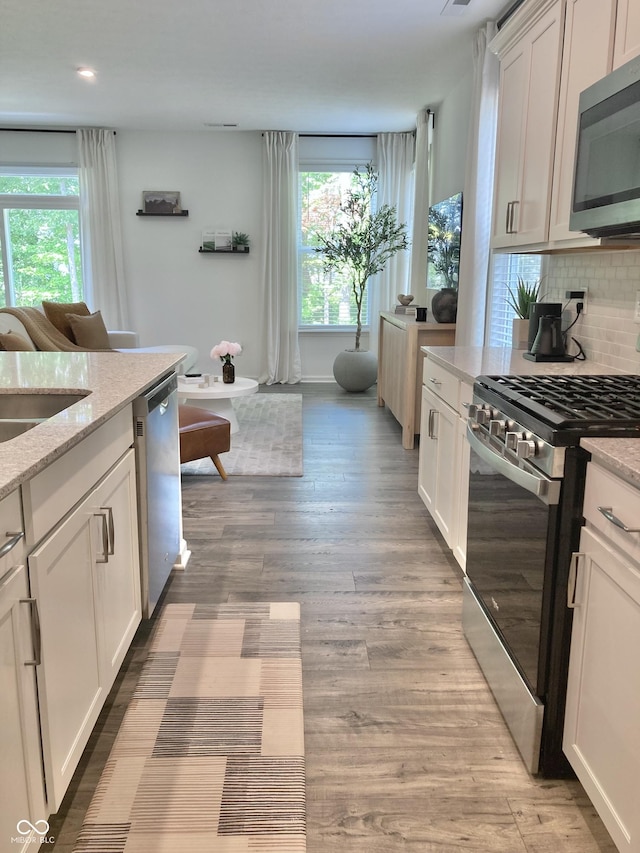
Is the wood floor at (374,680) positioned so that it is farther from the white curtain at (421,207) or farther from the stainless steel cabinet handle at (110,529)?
the white curtain at (421,207)

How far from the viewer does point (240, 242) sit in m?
7.53

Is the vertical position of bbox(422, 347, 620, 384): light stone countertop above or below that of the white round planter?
above

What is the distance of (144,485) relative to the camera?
216cm

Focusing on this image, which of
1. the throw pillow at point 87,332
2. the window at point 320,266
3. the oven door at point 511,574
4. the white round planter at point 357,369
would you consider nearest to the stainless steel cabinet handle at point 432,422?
the oven door at point 511,574

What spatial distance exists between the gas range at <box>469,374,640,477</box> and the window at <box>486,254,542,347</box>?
6.83ft

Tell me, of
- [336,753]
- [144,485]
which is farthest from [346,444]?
[336,753]

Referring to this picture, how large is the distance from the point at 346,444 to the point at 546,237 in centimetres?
269

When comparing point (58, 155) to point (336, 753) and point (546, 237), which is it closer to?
point (546, 237)

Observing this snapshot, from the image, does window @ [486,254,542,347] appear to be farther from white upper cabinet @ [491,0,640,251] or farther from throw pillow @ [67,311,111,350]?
throw pillow @ [67,311,111,350]

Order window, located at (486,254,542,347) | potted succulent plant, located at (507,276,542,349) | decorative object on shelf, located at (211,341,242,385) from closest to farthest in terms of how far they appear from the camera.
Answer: potted succulent plant, located at (507,276,542,349), window, located at (486,254,542,347), decorative object on shelf, located at (211,341,242,385)

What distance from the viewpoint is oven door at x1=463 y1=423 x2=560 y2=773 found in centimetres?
161

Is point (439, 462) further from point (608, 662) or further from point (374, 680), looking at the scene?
point (608, 662)

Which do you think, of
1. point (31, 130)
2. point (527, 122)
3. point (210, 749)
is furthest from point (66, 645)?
point (31, 130)

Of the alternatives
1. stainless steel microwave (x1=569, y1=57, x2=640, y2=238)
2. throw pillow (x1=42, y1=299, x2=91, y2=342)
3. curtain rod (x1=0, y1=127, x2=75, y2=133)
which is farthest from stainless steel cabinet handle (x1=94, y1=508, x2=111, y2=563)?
curtain rod (x1=0, y1=127, x2=75, y2=133)
